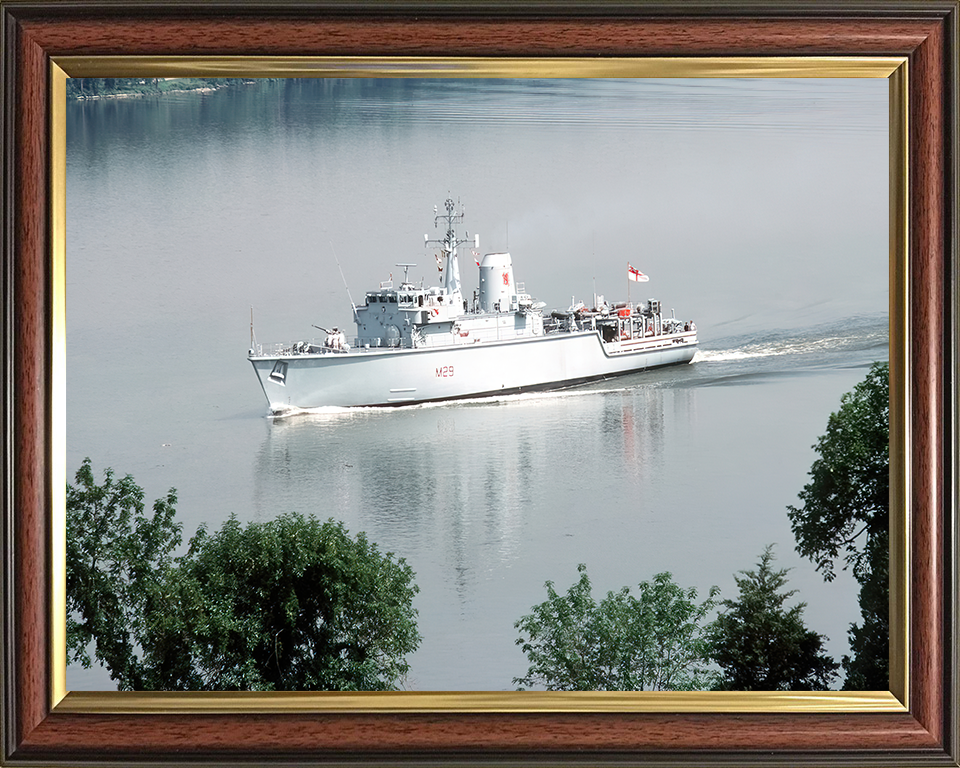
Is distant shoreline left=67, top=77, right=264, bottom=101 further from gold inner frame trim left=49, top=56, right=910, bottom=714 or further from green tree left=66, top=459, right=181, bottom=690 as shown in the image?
green tree left=66, top=459, right=181, bottom=690

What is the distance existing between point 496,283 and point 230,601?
0.73 meters

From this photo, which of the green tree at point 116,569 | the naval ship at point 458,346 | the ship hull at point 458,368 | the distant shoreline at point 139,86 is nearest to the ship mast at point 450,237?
the naval ship at point 458,346

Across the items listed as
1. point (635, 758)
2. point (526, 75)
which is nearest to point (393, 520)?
point (635, 758)

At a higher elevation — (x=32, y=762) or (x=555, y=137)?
(x=555, y=137)

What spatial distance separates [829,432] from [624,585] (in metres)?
0.45

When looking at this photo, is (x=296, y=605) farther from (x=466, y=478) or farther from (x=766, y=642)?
(x=766, y=642)

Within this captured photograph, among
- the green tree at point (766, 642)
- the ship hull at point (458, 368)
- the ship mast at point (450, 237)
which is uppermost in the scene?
the ship mast at point (450, 237)

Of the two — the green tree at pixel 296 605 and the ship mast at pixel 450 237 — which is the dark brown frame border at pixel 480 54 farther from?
the ship mast at pixel 450 237

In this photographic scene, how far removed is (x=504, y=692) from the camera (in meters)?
1.52

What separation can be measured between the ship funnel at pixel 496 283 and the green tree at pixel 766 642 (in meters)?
0.63

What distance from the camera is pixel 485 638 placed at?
1.55 m

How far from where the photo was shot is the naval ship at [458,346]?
1613 millimetres

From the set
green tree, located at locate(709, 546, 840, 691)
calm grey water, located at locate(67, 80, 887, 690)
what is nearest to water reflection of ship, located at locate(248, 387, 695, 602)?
calm grey water, located at locate(67, 80, 887, 690)

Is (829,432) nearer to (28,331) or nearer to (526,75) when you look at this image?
(526,75)
